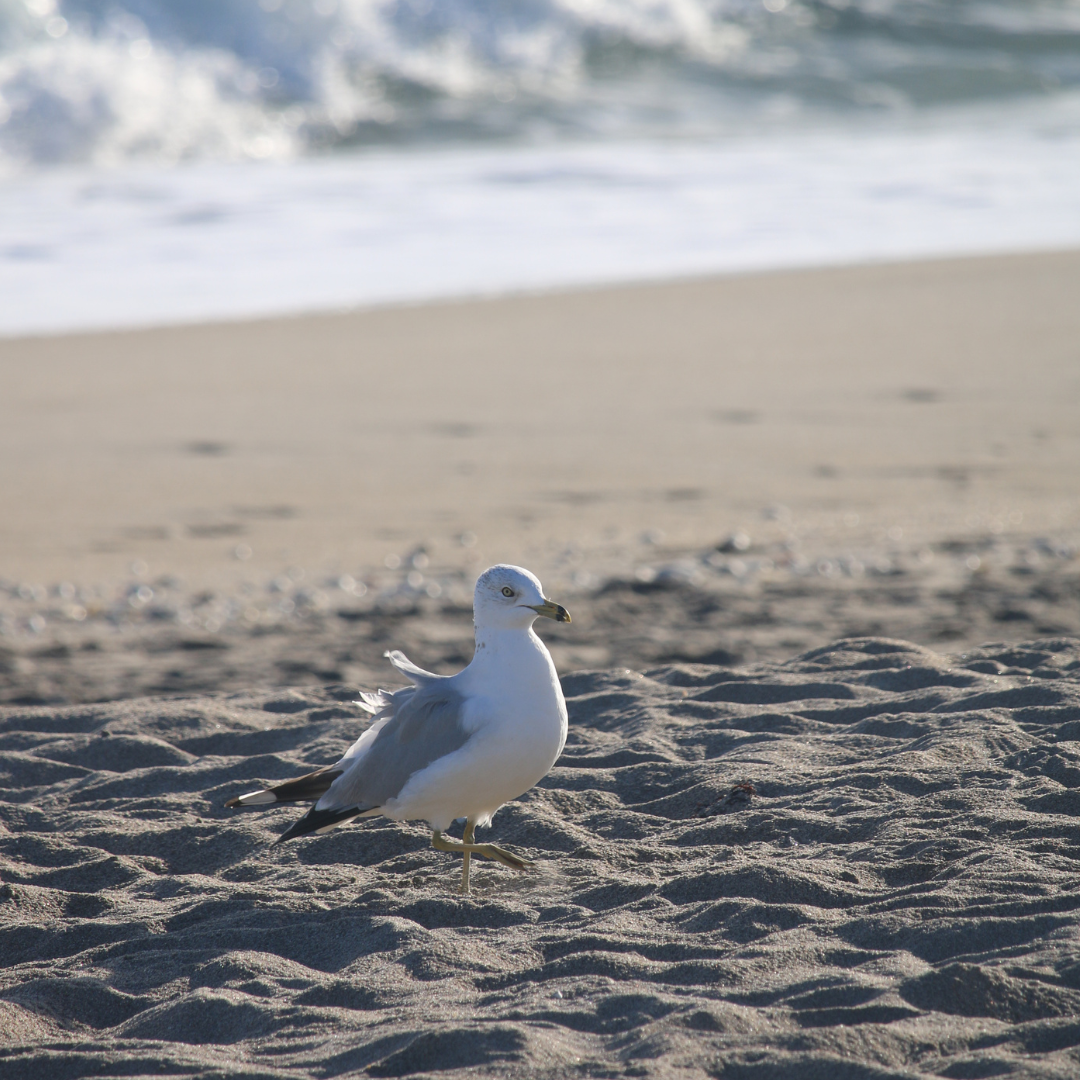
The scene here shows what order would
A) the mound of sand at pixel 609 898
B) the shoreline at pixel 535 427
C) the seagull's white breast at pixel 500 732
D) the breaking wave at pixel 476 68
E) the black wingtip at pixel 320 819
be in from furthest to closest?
the breaking wave at pixel 476 68
the shoreline at pixel 535 427
the black wingtip at pixel 320 819
the seagull's white breast at pixel 500 732
the mound of sand at pixel 609 898

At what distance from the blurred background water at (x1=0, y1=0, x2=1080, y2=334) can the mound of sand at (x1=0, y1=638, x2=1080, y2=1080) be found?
23.5 feet

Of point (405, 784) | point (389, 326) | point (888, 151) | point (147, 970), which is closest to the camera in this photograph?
point (147, 970)

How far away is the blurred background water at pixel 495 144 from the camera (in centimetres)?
1266

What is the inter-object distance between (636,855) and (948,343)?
695cm

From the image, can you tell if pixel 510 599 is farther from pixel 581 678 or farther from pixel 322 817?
pixel 581 678

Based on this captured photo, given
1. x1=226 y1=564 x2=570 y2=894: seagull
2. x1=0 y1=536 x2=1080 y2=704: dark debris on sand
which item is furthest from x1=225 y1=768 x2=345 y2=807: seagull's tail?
x1=0 y1=536 x2=1080 y2=704: dark debris on sand

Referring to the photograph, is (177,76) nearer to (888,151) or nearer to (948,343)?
(888,151)

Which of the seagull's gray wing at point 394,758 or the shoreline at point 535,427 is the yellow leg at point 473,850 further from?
the shoreline at point 535,427

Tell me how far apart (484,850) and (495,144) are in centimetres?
1772

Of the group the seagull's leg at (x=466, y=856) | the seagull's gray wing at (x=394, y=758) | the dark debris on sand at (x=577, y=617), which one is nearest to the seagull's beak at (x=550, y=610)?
the seagull's gray wing at (x=394, y=758)

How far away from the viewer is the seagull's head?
3.39 meters

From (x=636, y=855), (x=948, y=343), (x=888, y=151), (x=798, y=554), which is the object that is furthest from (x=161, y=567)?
(x=888, y=151)

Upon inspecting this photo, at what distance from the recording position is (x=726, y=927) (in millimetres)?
3127

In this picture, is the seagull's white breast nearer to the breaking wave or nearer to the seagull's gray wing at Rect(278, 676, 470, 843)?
the seagull's gray wing at Rect(278, 676, 470, 843)
